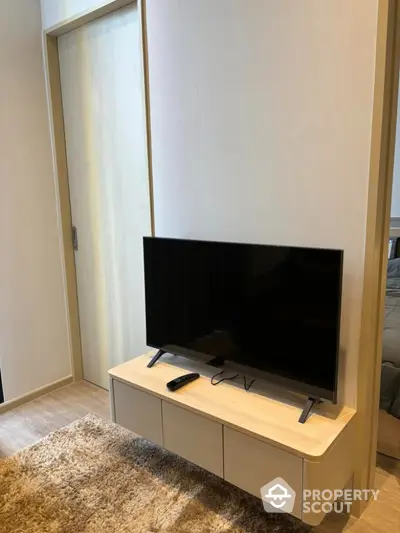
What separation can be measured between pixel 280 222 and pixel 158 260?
2.08 ft

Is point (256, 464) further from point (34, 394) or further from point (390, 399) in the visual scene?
point (34, 394)

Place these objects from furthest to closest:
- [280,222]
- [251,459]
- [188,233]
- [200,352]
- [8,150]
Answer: [8,150] < [188,233] < [200,352] < [280,222] < [251,459]

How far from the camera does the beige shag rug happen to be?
173 centimetres

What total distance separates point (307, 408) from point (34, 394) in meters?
1.96

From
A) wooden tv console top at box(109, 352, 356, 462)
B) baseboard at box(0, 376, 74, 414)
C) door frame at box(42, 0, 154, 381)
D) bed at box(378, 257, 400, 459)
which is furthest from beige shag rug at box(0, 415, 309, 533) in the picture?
door frame at box(42, 0, 154, 381)

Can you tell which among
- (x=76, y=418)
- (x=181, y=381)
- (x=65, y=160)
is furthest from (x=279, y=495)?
(x=65, y=160)

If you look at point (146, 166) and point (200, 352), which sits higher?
point (146, 166)

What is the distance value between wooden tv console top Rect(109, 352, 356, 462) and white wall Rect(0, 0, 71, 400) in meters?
0.99

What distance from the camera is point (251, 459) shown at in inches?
63.8

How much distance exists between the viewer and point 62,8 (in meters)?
2.52

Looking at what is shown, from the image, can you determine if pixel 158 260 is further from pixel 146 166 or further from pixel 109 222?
pixel 109 222

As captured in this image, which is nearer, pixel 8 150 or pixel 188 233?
pixel 188 233

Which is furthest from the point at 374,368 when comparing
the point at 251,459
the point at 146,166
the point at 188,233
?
the point at 146,166

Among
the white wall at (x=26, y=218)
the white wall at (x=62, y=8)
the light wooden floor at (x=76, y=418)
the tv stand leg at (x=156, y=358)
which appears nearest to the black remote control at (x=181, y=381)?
the tv stand leg at (x=156, y=358)
